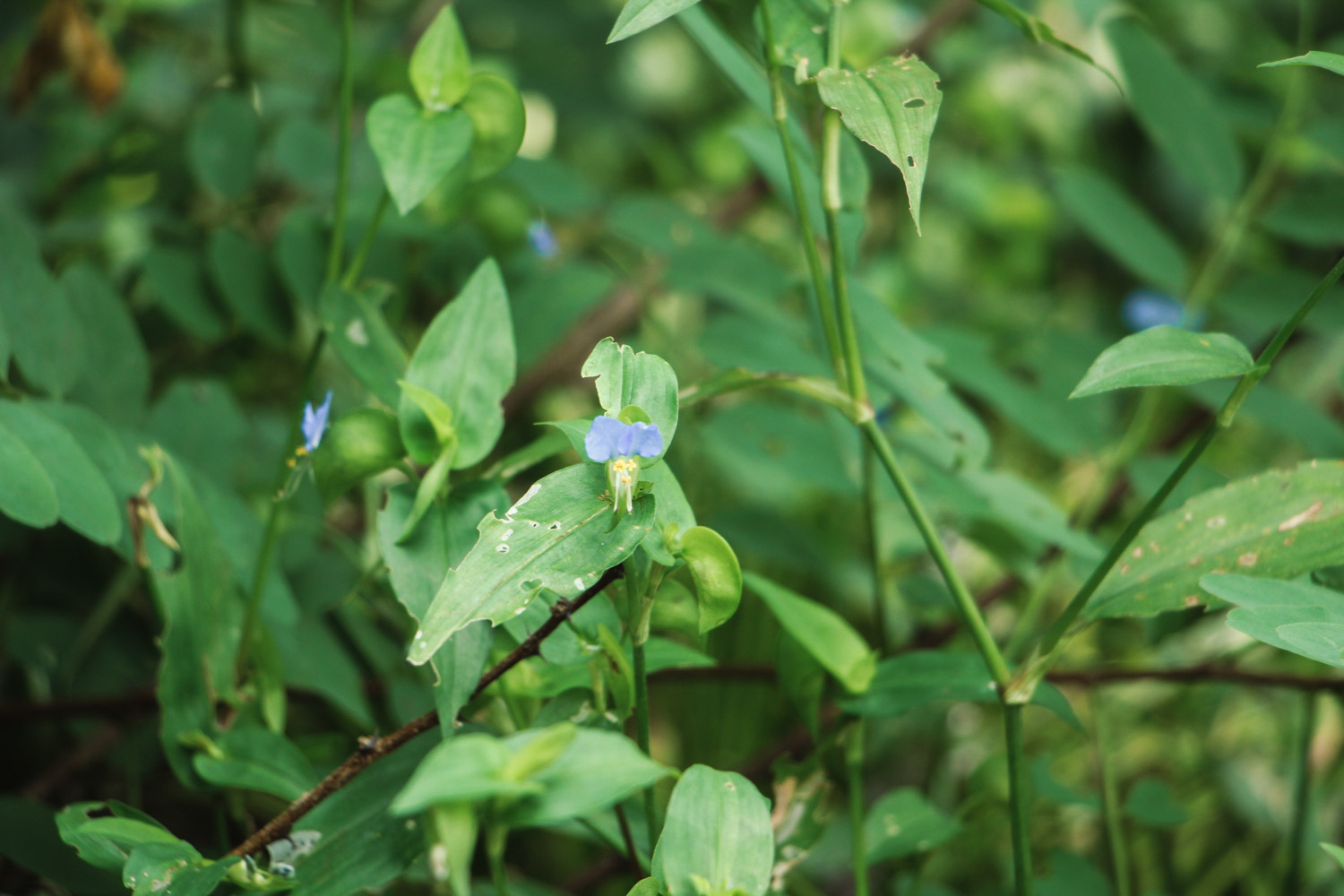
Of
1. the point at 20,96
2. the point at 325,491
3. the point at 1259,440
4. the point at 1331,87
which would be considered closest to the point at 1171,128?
the point at 325,491

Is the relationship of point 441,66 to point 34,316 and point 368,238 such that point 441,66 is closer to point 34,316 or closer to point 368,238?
point 368,238

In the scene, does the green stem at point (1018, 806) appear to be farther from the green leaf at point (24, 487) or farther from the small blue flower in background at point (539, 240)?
the small blue flower in background at point (539, 240)

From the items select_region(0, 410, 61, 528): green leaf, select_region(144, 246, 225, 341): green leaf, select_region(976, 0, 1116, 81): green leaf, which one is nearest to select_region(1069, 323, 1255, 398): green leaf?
select_region(976, 0, 1116, 81): green leaf

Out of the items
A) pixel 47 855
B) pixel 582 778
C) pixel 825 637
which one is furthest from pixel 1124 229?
pixel 47 855

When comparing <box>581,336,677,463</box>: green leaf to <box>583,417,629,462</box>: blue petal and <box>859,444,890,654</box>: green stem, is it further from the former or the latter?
<box>859,444,890,654</box>: green stem

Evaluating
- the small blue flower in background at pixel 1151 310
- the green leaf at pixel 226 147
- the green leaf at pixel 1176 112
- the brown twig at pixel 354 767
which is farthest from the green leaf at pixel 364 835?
the small blue flower in background at pixel 1151 310

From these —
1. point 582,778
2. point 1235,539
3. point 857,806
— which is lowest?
point 857,806
